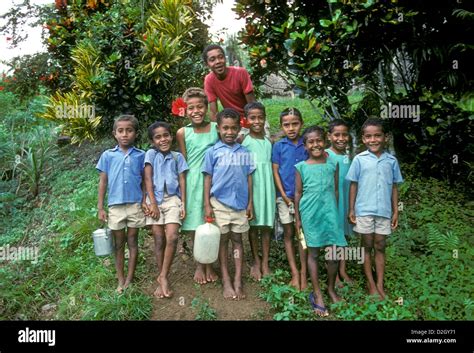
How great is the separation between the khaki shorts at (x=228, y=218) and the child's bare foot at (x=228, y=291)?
1.40 ft

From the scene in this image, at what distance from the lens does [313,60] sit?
411 cm

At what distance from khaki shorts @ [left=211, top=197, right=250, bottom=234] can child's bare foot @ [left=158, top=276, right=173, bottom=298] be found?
24.7 inches

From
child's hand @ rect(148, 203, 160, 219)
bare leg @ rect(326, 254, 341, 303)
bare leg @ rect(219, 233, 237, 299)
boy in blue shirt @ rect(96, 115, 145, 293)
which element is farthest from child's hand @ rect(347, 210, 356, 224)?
boy in blue shirt @ rect(96, 115, 145, 293)

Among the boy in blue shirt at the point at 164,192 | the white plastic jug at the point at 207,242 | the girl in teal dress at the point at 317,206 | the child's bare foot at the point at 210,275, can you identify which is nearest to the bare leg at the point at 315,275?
the girl in teal dress at the point at 317,206

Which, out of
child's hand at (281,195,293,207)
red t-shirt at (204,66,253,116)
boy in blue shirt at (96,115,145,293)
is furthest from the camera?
red t-shirt at (204,66,253,116)

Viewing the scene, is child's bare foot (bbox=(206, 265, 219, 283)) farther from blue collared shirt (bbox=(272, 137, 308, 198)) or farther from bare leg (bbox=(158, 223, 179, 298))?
blue collared shirt (bbox=(272, 137, 308, 198))

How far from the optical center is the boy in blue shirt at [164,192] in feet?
11.6

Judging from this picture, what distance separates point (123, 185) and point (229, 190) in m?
A: 0.85

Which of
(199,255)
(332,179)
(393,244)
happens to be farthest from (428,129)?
(199,255)

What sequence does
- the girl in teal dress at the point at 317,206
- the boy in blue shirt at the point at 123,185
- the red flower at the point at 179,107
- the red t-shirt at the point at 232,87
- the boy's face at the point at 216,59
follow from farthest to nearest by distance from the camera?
the red t-shirt at the point at 232,87, the boy's face at the point at 216,59, the red flower at the point at 179,107, the boy in blue shirt at the point at 123,185, the girl in teal dress at the point at 317,206

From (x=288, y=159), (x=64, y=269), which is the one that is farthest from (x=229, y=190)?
(x=64, y=269)

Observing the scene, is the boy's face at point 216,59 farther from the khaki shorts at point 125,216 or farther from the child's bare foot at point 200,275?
the child's bare foot at point 200,275

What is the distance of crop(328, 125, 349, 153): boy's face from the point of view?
3.62 meters

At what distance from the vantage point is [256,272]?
12.5ft
